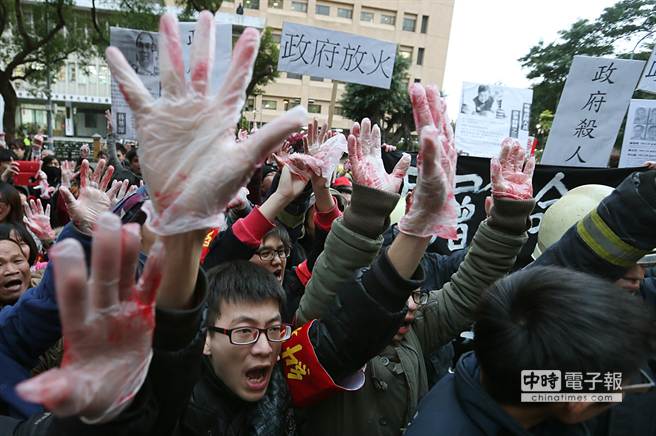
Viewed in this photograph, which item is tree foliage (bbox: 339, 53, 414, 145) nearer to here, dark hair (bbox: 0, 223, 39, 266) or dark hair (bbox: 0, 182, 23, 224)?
dark hair (bbox: 0, 182, 23, 224)

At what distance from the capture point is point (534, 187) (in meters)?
3.48

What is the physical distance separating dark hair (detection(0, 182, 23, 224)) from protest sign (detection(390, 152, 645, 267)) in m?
3.07

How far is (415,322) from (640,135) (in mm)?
3341

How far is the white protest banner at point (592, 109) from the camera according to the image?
3.59 m

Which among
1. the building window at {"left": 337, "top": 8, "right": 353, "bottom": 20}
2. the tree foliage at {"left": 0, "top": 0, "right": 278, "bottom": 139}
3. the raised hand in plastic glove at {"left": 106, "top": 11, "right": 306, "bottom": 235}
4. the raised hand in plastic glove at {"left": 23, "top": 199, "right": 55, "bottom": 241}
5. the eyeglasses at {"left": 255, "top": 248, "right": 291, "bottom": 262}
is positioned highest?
the building window at {"left": 337, "top": 8, "right": 353, "bottom": 20}

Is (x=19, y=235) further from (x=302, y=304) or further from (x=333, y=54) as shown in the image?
(x=333, y=54)

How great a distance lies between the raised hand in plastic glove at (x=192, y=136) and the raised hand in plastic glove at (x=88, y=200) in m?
0.82

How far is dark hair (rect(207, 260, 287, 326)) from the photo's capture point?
4.66ft

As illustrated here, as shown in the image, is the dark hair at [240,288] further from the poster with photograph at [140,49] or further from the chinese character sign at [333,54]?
the chinese character sign at [333,54]

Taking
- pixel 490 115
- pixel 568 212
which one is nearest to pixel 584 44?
pixel 490 115

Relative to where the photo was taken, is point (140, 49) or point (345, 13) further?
point (345, 13)

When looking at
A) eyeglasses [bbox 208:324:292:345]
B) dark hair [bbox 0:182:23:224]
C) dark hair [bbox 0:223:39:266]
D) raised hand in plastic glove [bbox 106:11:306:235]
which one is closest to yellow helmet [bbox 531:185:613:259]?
eyeglasses [bbox 208:324:292:345]

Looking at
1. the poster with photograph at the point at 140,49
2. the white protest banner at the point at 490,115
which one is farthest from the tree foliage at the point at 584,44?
the poster with photograph at the point at 140,49

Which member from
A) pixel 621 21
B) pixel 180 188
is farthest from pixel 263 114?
pixel 180 188
